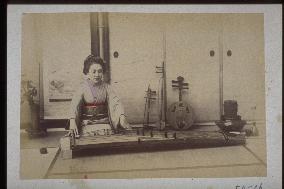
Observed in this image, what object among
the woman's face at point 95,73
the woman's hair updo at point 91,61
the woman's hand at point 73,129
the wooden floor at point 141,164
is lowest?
the wooden floor at point 141,164

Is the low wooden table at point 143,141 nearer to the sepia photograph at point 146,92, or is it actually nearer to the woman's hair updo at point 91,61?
the sepia photograph at point 146,92

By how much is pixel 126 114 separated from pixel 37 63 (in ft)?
1.20

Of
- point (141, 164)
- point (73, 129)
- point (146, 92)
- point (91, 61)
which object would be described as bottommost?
point (141, 164)

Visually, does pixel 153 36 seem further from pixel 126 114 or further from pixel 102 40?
pixel 126 114

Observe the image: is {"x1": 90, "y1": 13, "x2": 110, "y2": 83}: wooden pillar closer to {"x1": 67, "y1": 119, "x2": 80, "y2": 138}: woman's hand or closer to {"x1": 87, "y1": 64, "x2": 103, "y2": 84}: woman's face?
{"x1": 87, "y1": 64, "x2": 103, "y2": 84}: woman's face

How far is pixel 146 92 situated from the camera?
130cm

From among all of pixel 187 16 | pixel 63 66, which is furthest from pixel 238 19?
pixel 63 66

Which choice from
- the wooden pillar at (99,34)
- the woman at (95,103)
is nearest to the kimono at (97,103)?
the woman at (95,103)

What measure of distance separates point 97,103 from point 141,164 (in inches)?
10.7

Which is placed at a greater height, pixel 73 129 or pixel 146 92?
pixel 146 92

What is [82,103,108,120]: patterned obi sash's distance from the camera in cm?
132

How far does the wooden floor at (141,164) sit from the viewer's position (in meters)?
1.27

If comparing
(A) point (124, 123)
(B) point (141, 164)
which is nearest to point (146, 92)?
(A) point (124, 123)

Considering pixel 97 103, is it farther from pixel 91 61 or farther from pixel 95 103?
pixel 91 61
